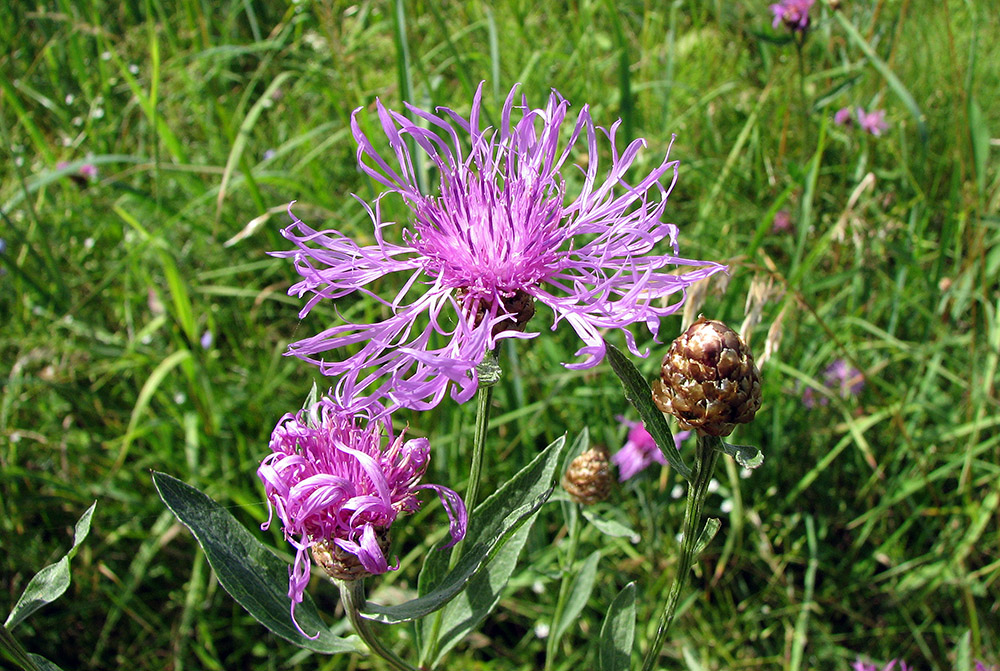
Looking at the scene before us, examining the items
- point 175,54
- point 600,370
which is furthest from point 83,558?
point 175,54

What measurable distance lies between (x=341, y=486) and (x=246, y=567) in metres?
0.22

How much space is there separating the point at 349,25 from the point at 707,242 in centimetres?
213

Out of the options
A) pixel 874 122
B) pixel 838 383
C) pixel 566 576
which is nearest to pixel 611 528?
pixel 566 576

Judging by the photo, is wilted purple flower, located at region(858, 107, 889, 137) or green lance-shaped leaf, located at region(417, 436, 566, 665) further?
wilted purple flower, located at region(858, 107, 889, 137)

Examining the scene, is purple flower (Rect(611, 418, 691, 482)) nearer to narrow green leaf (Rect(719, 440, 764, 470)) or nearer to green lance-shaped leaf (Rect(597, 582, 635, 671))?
green lance-shaped leaf (Rect(597, 582, 635, 671))

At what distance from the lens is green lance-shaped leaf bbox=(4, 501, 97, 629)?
0.86m

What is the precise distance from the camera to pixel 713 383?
87 cm

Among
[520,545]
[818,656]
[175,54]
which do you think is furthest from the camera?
[175,54]

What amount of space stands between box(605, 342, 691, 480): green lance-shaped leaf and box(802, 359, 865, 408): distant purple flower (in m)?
1.44

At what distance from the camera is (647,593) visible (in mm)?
1843

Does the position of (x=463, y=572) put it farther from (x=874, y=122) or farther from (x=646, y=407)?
(x=874, y=122)

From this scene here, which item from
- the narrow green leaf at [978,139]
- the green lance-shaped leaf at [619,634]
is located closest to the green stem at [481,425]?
the green lance-shaped leaf at [619,634]

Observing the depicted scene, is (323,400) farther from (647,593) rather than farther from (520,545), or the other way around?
(647,593)

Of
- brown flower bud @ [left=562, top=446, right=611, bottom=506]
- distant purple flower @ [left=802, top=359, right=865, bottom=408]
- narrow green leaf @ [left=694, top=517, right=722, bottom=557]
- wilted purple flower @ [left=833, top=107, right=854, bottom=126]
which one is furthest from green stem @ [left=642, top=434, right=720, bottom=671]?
wilted purple flower @ [left=833, top=107, right=854, bottom=126]
